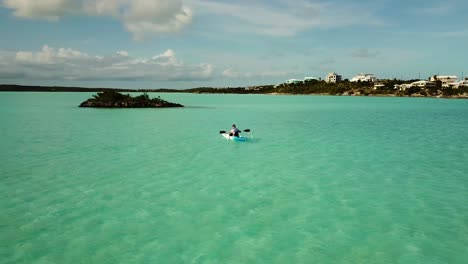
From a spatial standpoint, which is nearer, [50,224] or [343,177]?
[50,224]

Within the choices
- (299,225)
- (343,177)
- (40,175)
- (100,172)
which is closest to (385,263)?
(299,225)

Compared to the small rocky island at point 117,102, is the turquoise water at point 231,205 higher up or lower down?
lower down

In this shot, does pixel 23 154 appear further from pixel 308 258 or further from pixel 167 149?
pixel 308 258

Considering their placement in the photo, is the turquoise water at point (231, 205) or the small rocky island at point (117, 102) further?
the small rocky island at point (117, 102)

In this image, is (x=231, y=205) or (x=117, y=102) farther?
(x=117, y=102)

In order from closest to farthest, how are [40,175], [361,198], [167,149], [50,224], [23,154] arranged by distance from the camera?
1. [50,224]
2. [361,198]
3. [40,175]
4. [23,154]
5. [167,149]

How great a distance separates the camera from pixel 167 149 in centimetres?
2823

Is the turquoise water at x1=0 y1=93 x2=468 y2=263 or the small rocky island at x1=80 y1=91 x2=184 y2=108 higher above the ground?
the small rocky island at x1=80 y1=91 x2=184 y2=108

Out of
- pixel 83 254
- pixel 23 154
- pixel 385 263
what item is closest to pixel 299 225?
pixel 385 263

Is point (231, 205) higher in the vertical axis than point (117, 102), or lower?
lower

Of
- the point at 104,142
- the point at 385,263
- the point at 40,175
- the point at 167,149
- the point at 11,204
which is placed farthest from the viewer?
the point at 104,142

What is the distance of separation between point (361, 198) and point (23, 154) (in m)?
22.9

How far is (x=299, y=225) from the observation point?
491 inches

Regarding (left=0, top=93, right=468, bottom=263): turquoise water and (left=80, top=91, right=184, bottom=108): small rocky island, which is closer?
(left=0, top=93, right=468, bottom=263): turquoise water
